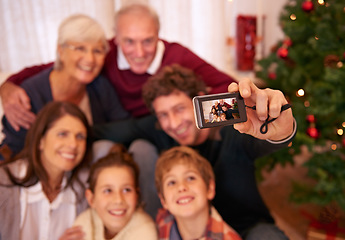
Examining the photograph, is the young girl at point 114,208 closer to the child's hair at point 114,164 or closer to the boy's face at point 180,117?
the child's hair at point 114,164

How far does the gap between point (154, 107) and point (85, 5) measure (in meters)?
1.13

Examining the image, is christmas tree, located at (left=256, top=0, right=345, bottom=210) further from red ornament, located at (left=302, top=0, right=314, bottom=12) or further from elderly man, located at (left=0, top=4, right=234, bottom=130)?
elderly man, located at (left=0, top=4, right=234, bottom=130)

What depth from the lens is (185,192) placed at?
36.8 inches

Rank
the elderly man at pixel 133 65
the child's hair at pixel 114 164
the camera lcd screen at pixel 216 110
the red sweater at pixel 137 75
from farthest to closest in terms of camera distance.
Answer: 1. the red sweater at pixel 137 75
2. the elderly man at pixel 133 65
3. the child's hair at pixel 114 164
4. the camera lcd screen at pixel 216 110

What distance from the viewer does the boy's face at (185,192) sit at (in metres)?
0.93

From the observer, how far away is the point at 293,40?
161 centimetres

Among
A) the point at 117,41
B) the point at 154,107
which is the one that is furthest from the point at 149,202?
the point at 117,41

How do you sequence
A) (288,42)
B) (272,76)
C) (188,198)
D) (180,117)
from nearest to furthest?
(188,198) → (180,117) → (288,42) → (272,76)

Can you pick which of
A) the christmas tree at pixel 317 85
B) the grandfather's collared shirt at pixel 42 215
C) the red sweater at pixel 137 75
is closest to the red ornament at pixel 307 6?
the christmas tree at pixel 317 85

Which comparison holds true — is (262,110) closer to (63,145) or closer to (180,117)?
(180,117)

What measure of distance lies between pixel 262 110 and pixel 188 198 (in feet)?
1.36

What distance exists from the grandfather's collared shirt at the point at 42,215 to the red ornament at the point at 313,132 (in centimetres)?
119

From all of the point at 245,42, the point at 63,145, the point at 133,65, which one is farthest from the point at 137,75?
the point at 245,42

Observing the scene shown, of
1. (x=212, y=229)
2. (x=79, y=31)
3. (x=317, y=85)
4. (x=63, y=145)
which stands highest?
(x=79, y=31)
